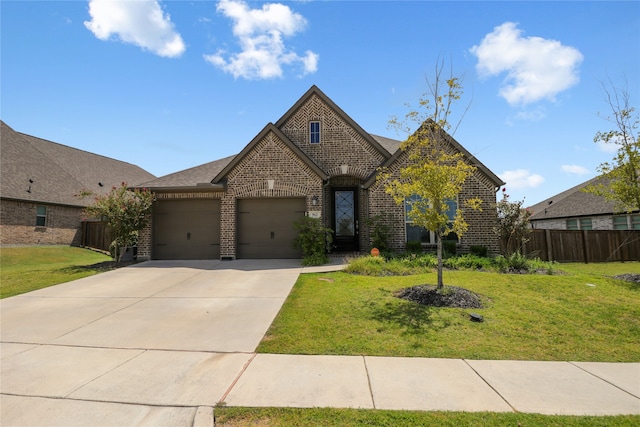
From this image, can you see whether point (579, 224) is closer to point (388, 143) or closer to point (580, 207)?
point (580, 207)

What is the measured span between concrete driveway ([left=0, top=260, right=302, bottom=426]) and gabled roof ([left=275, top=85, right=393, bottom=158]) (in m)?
8.25

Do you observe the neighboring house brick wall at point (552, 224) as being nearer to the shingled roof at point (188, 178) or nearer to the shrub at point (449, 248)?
the shrub at point (449, 248)

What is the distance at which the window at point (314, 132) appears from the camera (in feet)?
50.2

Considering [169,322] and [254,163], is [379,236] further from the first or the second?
[169,322]

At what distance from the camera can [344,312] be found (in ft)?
21.1

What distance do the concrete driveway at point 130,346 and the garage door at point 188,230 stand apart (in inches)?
159

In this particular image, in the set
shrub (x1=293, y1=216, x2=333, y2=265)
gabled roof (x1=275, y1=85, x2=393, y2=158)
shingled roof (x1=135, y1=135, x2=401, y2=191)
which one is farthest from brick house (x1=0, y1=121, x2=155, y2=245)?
shrub (x1=293, y1=216, x2=333, y2=265)

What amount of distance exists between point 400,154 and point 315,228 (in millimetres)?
4895

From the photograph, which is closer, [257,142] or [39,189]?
[257,142]

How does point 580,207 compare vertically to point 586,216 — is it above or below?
above

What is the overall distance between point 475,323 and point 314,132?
38.2 feet

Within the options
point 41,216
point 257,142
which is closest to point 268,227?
point 257,142

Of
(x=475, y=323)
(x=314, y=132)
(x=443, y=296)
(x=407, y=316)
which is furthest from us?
(x=314, y=132)

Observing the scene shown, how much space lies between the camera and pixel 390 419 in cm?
312
